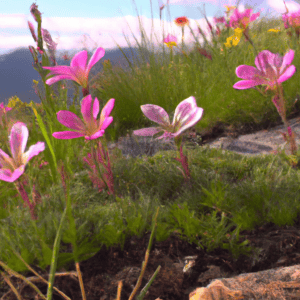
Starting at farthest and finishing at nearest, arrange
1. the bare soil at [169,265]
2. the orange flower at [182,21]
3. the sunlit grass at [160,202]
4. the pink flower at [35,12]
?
the orange flower at [182,21] < the pink flower at [35,12] < the sunlit grass at [160,202] < the bare soil at [169,265]

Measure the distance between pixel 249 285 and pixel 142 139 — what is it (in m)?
2.28

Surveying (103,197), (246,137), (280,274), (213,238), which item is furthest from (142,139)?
(280,274)

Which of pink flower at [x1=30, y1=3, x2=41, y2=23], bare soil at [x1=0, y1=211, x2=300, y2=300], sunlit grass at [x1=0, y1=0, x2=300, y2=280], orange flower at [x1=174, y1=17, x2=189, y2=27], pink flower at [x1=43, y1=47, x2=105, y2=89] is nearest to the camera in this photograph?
bare soil at [x1=0, y1=211, x2=300, y2=300]

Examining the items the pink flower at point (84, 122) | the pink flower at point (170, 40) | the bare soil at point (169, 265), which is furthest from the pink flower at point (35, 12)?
the pink flower at point (170, 40)

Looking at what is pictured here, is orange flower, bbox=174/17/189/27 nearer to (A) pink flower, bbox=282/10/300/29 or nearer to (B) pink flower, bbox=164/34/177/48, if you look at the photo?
(B) pink flower, bbox=164/34/177/48

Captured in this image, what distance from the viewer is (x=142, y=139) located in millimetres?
2881

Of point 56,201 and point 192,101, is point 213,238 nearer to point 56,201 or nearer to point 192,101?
point 192,101

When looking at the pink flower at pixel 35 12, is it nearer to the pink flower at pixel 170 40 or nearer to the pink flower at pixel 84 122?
the pink flower at pixel 84 122

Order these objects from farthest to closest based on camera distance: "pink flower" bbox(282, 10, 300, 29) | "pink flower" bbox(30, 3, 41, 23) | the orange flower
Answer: the orange flower < "pink flower" bbox(282, 10, 300, 29) < "pink flower" bbox(30, 3, 41, 23)

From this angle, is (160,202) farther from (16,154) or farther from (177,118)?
(16,154)

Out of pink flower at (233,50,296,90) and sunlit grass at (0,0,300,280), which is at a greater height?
pink flower at (233,50,296,90)

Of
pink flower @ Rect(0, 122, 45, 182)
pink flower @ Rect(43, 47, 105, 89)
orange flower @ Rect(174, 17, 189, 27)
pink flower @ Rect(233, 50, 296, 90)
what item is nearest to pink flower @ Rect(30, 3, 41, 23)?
pink flower @ Rect(43, 47, 105, 89)

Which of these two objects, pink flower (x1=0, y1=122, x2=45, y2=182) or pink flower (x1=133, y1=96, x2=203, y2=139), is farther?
pink flower (x1=133, y1=96, x2=203, y2=139)

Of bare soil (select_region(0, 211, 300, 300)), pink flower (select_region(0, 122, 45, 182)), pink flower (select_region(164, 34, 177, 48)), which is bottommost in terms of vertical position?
bare soil (select_region(0, 211, 300, 300))
